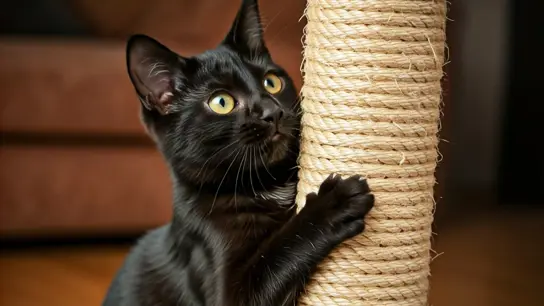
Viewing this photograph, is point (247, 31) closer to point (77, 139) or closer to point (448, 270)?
point (77, 139)

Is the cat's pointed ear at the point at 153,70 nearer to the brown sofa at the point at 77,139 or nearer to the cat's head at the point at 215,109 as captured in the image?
the cat's head at the point at 215,109

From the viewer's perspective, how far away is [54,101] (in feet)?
6.27

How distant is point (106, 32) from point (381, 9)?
1.60 m

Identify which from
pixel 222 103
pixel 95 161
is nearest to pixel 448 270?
pixel 95 161

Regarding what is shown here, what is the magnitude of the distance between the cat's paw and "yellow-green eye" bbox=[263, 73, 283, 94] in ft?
0.76

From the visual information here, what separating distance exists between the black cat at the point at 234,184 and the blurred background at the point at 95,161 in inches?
26.4

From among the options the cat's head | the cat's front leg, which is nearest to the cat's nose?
the cat's head

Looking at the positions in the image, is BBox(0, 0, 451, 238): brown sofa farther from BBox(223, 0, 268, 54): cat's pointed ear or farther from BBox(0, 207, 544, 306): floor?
BBox(223, 0, 268, 54): cat's pointed ear

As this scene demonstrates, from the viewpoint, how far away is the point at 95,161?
6.49ft

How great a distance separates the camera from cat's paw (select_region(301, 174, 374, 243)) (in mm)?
919

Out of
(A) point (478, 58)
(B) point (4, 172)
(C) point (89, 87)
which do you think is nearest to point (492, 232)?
(A) point (478, 58)

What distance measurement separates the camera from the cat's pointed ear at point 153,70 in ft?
Result: 3.39

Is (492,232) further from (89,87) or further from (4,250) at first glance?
(4,250)

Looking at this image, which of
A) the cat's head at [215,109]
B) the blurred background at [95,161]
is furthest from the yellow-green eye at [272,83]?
the blurred background at [95,161]
